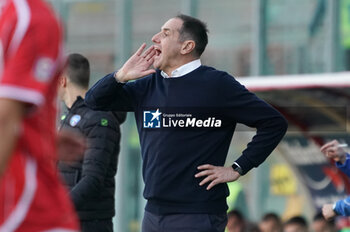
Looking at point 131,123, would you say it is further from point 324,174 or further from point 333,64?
point 324,174

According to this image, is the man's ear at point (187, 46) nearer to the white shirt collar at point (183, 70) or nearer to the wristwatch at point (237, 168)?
the white shirt collar at point (183, 70)

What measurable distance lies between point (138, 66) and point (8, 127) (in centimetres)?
280

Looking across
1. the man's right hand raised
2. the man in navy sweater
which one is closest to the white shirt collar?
the man in navy sweater

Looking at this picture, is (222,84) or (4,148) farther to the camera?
(222,84)

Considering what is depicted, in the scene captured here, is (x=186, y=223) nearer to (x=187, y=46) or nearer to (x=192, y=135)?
(x=192, y=135)

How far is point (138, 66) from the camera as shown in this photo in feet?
17.3

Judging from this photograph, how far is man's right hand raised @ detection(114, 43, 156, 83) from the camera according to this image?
526 centimetres

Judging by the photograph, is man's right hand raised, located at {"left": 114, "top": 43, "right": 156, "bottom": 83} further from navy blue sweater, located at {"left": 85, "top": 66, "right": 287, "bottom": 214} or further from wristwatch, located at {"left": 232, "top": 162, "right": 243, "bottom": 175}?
wristwatch, located at {"left": 232, "top": 162, "right": 243, "bottom": 175}

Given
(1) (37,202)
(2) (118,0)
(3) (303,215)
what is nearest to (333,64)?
(3) (303,215)

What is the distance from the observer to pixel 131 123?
13273 mm

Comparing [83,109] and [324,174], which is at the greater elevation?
[83,109]

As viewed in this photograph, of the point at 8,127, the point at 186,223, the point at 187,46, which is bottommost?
the point at 186,223

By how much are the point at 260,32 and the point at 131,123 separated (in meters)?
2.13

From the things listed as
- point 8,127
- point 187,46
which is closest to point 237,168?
point 187,46
